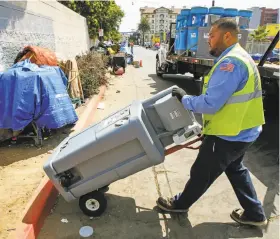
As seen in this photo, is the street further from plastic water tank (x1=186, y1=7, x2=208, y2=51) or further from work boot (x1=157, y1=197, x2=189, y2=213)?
plastic water tank (x1=186, y1=7, x2=208, y2=51)

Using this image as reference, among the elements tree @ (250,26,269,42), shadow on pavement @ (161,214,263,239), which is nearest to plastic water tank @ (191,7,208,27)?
shadow on pavement @ (161,214,263,239)

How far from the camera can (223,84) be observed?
2.21 m

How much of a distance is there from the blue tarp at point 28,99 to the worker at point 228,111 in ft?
7.47

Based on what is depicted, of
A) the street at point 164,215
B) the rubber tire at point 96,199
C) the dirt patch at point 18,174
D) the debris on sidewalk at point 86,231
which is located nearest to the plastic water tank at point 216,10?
the street at point 164,215

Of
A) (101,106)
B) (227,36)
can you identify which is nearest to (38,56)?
(101,106)

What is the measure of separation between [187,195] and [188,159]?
1700 mm

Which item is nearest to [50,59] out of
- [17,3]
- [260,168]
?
[17,3]

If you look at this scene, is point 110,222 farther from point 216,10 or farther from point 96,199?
point 216,10

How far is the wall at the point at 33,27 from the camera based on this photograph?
5.49 metres

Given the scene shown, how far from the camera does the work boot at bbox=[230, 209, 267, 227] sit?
2.75 m

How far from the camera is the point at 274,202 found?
327cm

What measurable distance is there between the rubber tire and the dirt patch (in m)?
0.58

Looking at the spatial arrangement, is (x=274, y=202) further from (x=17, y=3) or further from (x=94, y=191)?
(x=17, y=3)

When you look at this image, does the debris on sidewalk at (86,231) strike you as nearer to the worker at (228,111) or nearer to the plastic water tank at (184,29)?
the worker at (228,111)
